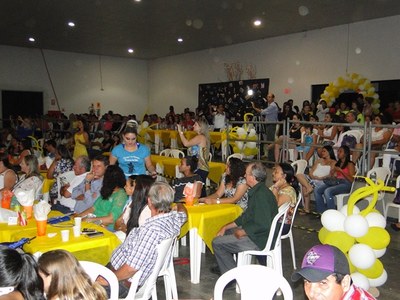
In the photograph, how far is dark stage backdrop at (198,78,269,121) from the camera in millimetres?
13922

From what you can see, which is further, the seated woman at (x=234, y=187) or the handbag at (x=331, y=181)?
the handbag at (x=331, y=181)

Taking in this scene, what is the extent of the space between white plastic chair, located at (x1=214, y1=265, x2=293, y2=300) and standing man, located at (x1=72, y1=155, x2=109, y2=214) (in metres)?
2.08

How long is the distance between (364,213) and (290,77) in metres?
9.71

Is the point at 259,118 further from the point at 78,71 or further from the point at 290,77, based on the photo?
the point at 78,71

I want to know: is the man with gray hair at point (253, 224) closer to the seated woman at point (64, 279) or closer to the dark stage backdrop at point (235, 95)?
the seated woman at point (64, 279)

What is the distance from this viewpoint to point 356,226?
11.5 feet

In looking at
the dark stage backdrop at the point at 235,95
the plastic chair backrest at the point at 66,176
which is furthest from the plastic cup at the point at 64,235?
the dark stage backdrop at the point at 235,95

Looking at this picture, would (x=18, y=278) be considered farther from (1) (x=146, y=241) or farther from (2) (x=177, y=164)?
(2) (x=177, y=164)

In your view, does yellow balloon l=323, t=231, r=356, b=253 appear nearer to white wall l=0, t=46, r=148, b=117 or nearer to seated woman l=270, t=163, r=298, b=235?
seated woman l=270, t=163, r=298, b=235

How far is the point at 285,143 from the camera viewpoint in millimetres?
7312

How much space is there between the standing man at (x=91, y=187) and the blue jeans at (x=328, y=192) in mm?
3174

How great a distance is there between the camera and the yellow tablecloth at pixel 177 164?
280 inches

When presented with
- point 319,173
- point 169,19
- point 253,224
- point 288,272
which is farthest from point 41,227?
point 169,19

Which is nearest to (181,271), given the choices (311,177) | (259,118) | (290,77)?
Answer: (311,177)
